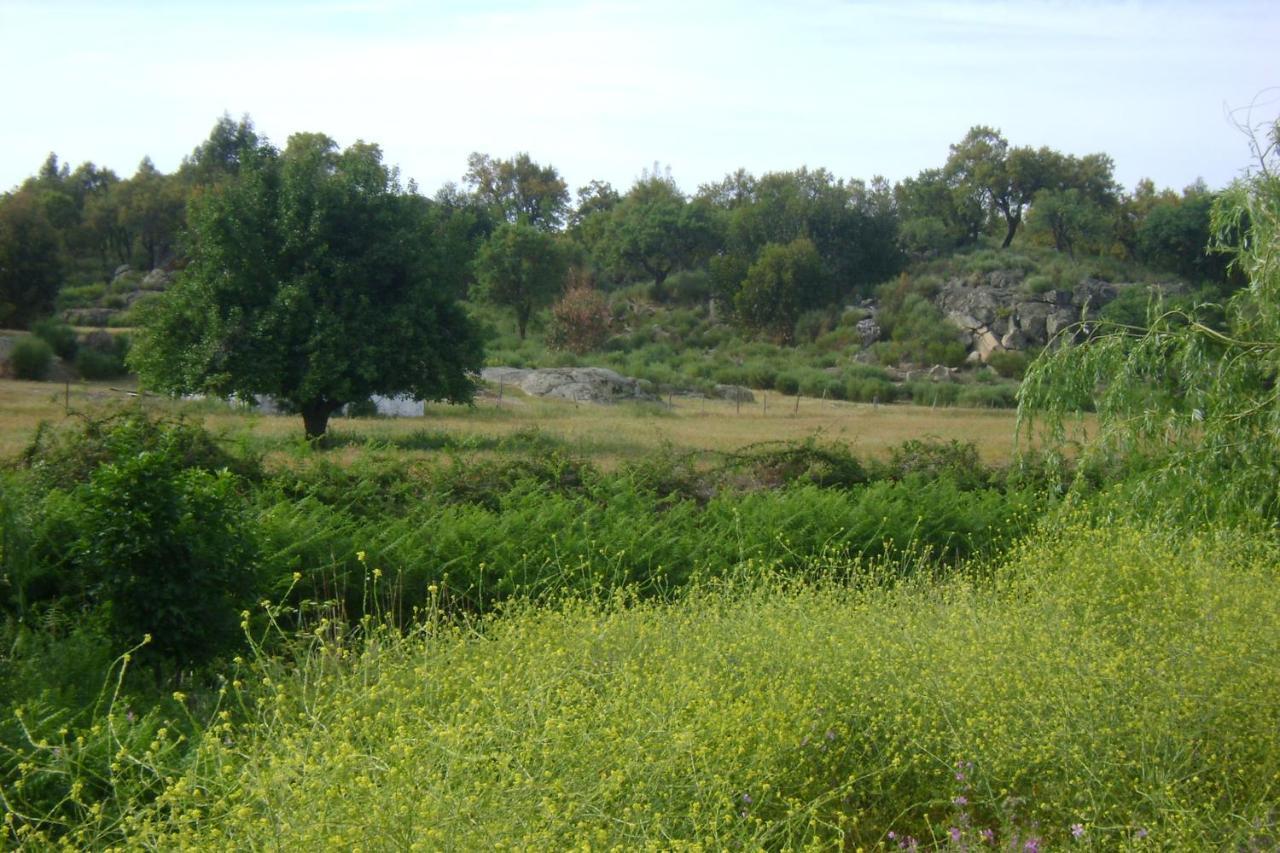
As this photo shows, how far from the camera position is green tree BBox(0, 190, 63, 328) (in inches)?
1672

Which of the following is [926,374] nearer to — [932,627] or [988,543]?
A: [988,543]

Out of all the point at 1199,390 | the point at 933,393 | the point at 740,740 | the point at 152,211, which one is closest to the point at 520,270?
the point at 152,211

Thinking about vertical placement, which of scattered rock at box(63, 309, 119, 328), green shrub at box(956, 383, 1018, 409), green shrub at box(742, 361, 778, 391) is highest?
scattered rock at box(63, 309, 119, 328)

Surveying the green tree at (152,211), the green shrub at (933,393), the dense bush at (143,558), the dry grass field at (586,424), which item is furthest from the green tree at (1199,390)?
the green tree at (152,211)

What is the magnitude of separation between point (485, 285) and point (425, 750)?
55.7 m

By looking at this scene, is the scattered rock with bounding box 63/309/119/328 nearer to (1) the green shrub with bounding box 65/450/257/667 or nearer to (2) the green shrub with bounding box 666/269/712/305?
(2) the green shrub with bounding box 666/269/712/305

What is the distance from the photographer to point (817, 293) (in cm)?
6500

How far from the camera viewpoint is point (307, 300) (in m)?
21.4

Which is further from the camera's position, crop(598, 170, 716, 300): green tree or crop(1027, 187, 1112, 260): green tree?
crop(598, 170, 716, 300): green tree

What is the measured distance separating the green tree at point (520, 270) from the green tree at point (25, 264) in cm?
1948

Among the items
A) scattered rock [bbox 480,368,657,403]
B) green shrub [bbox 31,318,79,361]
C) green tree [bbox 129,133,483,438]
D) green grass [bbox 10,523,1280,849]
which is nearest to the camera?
green grass [bbox 10,523,1280,849]

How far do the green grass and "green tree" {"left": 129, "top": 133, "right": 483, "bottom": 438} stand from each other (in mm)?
15526

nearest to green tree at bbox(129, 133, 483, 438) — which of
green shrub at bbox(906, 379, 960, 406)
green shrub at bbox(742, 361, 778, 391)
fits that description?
green shrub at bbox(906, 379, 960, 406)

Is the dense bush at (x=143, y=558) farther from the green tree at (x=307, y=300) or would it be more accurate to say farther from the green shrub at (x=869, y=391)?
the green shrub at (x=869, y=391)
